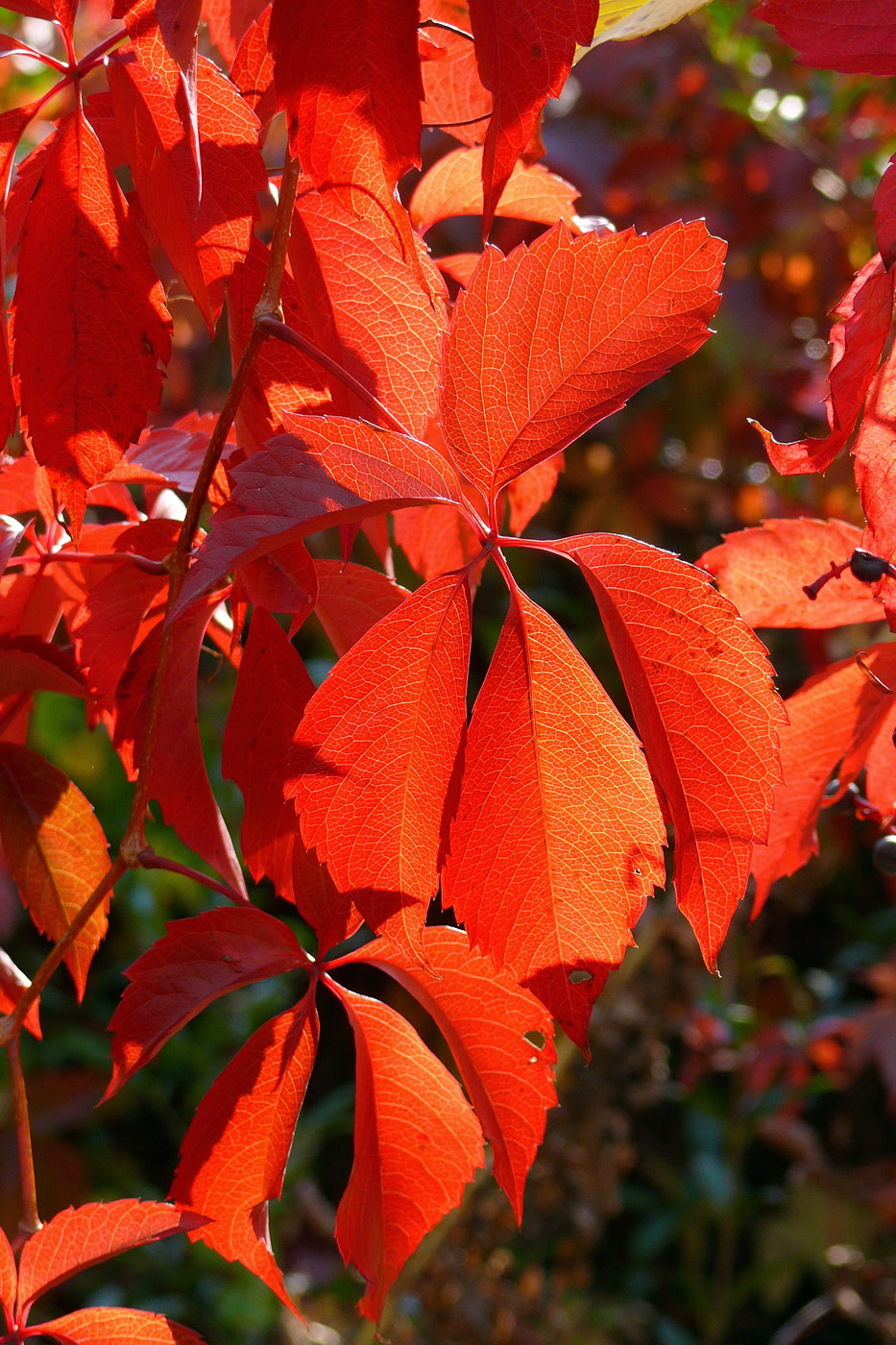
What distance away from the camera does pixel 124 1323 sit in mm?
518

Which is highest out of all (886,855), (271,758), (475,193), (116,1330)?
(475,193)

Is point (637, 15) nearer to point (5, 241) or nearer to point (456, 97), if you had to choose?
point (456, 97)

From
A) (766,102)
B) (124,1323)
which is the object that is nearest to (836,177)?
(766,102)

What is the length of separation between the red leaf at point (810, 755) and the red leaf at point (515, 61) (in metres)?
0.33

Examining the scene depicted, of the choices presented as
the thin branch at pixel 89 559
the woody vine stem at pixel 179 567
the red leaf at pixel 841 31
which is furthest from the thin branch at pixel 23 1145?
the red leaf at pixel 841 31

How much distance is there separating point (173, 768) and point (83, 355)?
20 cm

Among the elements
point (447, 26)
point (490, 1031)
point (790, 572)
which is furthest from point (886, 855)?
point (447, 26)

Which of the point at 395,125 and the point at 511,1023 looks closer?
the point at 395,125

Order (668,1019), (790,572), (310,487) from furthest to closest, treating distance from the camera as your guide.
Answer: (668,1019), (790,572), (310,487)

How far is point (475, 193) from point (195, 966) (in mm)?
455

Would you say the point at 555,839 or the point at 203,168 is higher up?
the point at 203,168

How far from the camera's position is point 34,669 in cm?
58

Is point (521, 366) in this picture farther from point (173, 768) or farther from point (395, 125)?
point (173, 768)

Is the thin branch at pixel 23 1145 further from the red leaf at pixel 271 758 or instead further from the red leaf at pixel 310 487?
the red leaf at pixel 310 487
